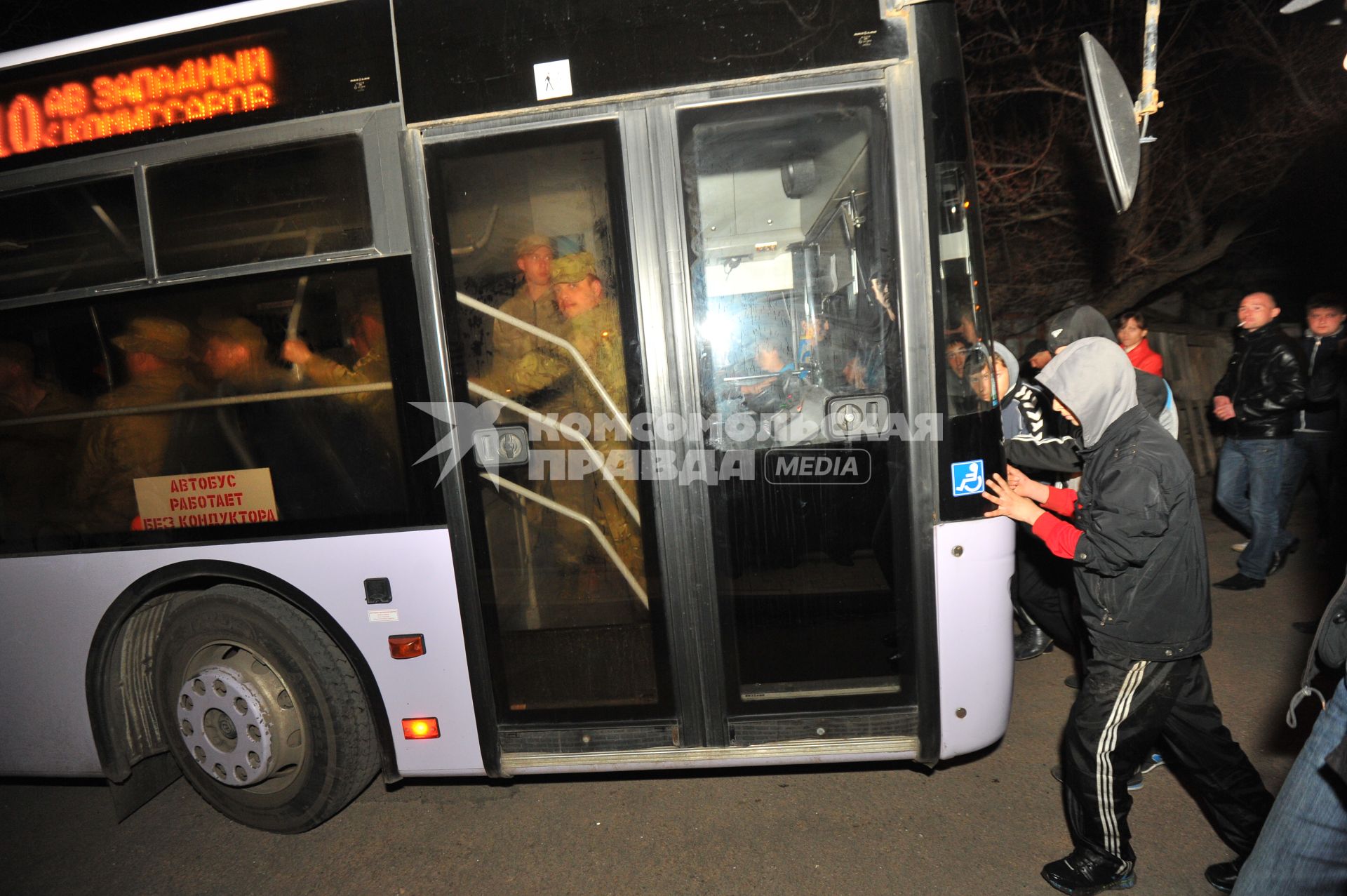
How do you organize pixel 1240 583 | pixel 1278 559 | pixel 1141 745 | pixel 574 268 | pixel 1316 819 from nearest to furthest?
1. pixel 1316 819
2. pixel 1141 745
3. pixel 574 268
4. pixel 1240 583
5. pixel 1278 559

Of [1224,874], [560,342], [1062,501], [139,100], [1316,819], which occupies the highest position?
[139,100]

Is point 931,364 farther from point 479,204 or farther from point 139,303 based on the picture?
point 139,303

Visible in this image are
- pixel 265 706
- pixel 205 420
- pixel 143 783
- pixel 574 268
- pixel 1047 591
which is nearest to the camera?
pixel 574 268

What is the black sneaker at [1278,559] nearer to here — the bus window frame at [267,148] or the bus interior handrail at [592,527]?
the bus interior handrail at [592,527]

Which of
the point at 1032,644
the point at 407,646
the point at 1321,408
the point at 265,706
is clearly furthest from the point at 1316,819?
the point at 1321,408

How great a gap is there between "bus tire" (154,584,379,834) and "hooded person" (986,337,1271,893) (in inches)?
107

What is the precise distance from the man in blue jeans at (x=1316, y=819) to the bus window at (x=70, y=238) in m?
4.06

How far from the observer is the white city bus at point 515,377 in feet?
8.98

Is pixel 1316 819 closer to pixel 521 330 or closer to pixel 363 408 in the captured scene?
pixel 521 330

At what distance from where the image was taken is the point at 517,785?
360cm

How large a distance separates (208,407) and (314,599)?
87 cm

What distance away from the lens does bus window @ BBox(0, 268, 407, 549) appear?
2949mm

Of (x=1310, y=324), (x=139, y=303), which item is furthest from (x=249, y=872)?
(x=1310, y=324)

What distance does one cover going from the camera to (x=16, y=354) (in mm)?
3170
